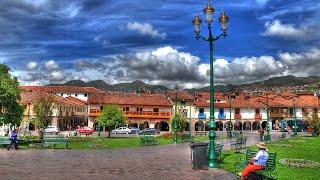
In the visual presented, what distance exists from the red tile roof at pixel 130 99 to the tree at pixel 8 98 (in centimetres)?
5261

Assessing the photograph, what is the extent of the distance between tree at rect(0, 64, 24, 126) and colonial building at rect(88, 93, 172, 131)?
5259cm

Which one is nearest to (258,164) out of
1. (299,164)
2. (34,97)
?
(299,164)

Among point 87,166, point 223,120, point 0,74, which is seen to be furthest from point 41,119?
point 223,120

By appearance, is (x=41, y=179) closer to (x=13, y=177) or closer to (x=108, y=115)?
(x=13, y=177)

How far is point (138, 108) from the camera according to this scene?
9631 centimetres

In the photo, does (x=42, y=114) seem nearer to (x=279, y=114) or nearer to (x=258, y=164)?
(x=258, y=164)

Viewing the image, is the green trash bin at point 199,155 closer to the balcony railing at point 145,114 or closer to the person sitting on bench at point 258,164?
the person sitting on bench at point 258,164

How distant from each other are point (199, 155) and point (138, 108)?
76711 millimetres

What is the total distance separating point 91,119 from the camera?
95.1m

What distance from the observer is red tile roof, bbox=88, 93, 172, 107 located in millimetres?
95250

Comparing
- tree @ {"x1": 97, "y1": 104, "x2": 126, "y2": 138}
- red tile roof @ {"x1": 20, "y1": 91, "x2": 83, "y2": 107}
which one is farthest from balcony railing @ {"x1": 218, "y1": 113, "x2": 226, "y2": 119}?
tree @ {"x1": 97, "y1": 104, "x2": 126, "y2": 138}

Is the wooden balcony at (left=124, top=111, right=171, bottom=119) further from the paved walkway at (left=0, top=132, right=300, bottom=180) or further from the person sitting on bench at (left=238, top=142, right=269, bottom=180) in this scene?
the person sitting on bench at (left=238, top=142, right=269, bottom=180)

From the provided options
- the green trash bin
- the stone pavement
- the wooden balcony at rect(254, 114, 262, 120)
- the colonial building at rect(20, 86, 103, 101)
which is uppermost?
the colonial building at rect(20, 86, 103, 101)

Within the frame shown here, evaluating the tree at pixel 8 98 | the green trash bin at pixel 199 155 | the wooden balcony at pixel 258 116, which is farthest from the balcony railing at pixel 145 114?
the green trash bin at pixel 199 155
